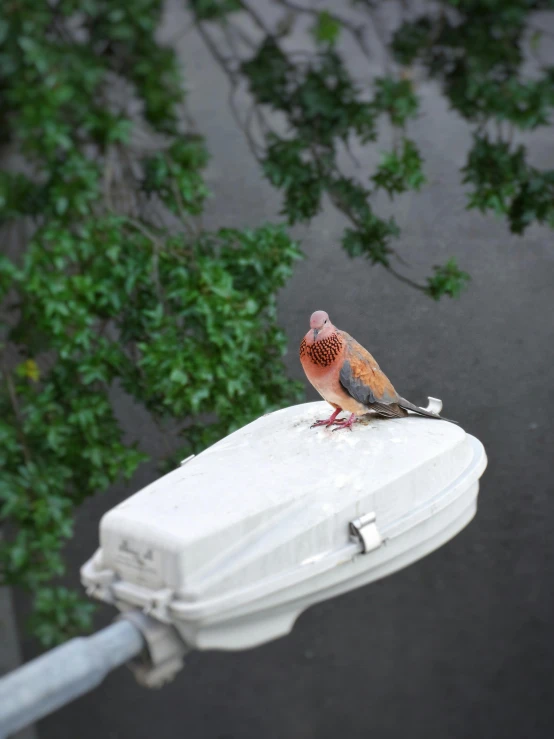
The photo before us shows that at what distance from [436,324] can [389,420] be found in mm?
1523

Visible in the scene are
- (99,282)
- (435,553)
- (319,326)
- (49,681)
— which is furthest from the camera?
(435,553)

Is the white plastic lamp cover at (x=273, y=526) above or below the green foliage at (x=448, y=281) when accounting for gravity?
above

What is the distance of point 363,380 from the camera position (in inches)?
47.5

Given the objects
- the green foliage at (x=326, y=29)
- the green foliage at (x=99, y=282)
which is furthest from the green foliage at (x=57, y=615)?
the green foliage at (x=326, y=29)

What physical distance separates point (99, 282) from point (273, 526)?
52.4 inches

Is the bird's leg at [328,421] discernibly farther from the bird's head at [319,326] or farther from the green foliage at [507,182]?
the green foliage at [507,182]

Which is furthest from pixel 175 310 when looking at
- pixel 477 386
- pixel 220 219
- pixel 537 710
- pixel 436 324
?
pixel 537 710

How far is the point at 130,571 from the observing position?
2.76ft

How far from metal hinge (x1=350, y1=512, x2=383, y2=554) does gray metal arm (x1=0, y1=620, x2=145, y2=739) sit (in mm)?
337

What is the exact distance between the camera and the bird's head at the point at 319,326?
3.85 feet

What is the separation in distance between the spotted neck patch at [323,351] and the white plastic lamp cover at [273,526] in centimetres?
11

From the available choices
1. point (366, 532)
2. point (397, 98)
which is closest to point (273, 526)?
point (366, 532)

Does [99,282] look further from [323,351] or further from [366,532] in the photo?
[366,532]

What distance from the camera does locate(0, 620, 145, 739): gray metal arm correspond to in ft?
1.94
